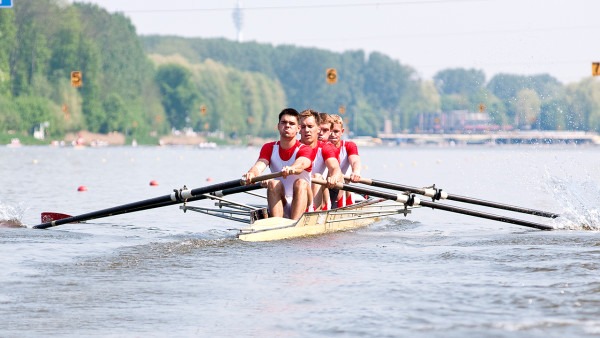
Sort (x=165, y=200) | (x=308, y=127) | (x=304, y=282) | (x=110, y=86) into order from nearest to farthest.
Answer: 1. (x=304, y=282)
2. (x=165, y=200)
3. (x=308, y=127)
4. (x=110, y=86)

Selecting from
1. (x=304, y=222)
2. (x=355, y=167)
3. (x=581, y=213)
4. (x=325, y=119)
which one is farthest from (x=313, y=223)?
(x=581, y=213)

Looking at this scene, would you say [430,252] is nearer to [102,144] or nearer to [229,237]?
[229,237]

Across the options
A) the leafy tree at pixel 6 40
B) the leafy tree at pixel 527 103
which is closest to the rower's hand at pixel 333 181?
the leafy tree at pixel 6 40

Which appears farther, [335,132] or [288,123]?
[335,132]

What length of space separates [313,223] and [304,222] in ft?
1.34

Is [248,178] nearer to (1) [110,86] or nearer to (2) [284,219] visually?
(2) [284,219]

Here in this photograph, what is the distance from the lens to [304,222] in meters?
14.3

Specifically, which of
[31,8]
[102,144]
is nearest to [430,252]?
[31,8]

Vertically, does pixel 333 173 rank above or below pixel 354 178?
above

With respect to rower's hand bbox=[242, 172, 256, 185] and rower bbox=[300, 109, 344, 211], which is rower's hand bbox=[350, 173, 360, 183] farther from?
rower's hand bbox=[242, 172, 256, 185]

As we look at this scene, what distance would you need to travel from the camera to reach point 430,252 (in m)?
13.4

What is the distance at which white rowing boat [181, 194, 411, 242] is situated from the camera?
13453mm

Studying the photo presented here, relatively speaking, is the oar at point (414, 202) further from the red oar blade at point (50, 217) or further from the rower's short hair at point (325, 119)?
the red oar blade at point (50, 217)

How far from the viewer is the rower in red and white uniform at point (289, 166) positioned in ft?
47.3
